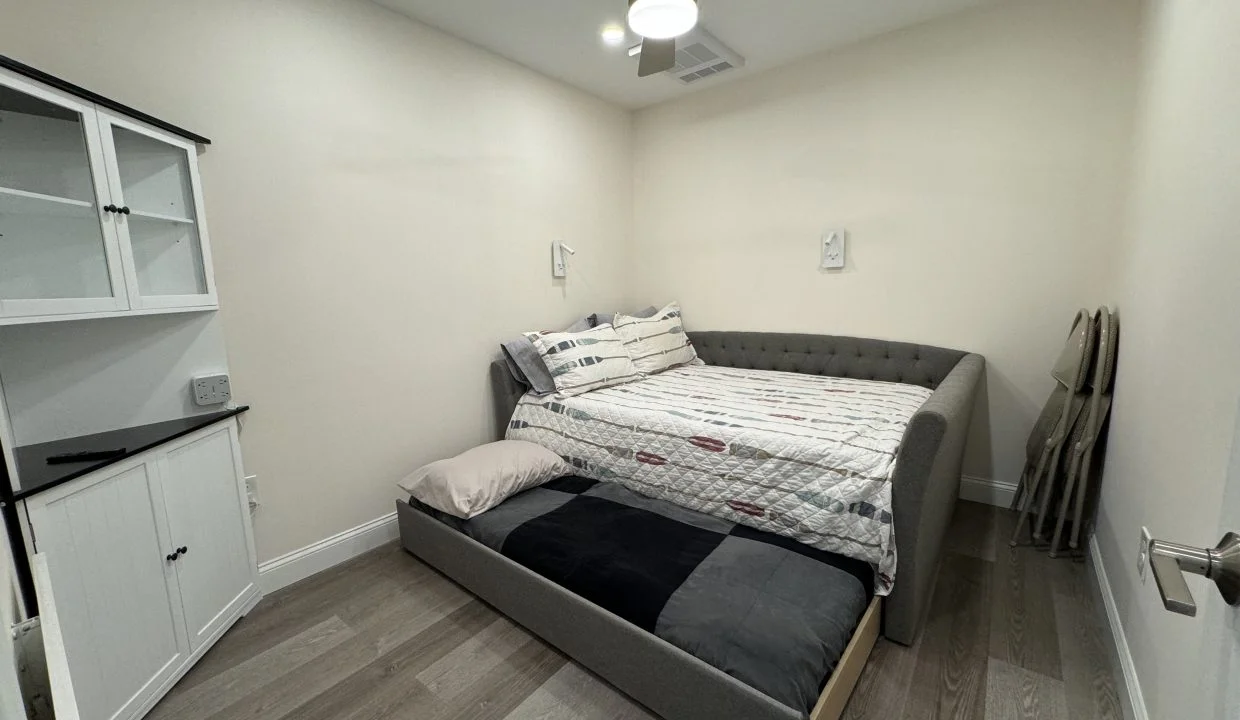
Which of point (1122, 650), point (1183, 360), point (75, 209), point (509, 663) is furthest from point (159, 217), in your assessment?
point (1122, 650)

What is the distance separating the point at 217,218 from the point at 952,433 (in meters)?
2.86

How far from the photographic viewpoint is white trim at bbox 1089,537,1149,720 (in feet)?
4.34

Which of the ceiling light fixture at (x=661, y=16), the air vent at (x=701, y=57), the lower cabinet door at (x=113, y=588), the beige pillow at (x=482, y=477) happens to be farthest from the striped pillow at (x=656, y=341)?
the lower cabinet door at (x=113, y=588)

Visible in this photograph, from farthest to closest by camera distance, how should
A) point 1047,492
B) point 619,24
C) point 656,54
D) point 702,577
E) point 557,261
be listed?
point 557,261 → point 619,24 → point 1047,492 → point 656,54 → point 702,577

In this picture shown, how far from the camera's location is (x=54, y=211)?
4.64 feet

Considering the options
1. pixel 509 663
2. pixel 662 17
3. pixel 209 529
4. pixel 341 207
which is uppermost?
pixel 662 17

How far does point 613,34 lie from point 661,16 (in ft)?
3.95

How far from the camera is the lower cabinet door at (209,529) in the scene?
64.2 inches

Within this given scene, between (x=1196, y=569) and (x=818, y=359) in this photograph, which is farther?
(x=818, y=359)

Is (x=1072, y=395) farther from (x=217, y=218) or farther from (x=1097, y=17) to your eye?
(x=217, y=218)

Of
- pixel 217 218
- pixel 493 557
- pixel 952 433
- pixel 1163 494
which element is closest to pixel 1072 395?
pixel 952 433

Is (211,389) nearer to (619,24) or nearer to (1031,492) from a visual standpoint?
(619,24)

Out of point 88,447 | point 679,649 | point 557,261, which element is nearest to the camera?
point 679,649

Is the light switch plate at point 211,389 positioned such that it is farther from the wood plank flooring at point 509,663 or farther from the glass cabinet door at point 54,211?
the wood plank flooring at point 509,663
